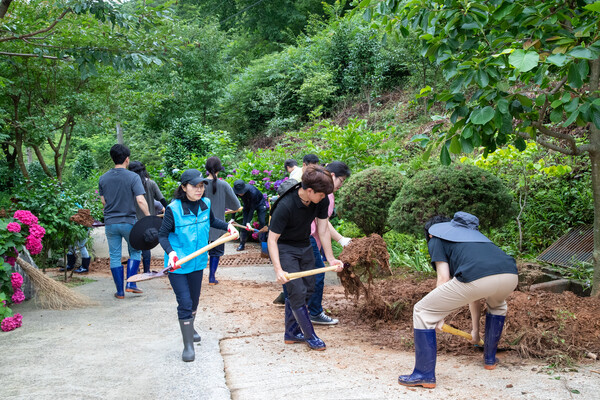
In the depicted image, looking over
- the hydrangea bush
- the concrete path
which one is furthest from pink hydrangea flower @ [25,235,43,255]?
the concrete path

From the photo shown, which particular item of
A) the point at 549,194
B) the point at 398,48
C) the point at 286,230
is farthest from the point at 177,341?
the point at 398,48

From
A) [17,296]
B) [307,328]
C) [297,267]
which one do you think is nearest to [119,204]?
[17,296]

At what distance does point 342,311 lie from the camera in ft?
19.5

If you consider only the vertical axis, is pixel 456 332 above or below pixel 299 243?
below

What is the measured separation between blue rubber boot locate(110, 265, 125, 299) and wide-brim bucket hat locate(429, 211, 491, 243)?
4359mm

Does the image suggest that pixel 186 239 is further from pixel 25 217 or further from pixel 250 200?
pixel 250 200

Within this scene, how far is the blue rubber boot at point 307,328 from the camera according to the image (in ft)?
15.1

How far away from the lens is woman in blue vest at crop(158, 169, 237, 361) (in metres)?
4.56

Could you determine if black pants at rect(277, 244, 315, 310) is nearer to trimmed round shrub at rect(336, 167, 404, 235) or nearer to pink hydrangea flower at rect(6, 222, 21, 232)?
trimmed round shrub at rect(336, 167, 404, 235)

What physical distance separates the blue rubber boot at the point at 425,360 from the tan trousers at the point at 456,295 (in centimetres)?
7

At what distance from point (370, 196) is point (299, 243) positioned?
9.33 ft

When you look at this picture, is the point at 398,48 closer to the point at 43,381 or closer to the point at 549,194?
the point at 549,194

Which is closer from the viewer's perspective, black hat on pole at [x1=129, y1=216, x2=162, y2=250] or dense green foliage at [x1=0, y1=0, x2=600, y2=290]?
dense green foliage at [x1=0, y1=0, x2=600, y2=290]

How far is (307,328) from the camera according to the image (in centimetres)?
462
